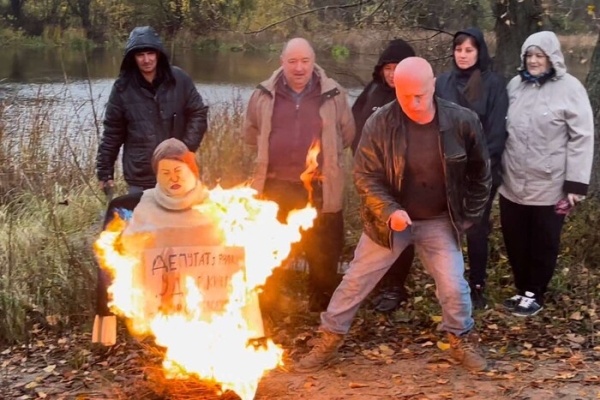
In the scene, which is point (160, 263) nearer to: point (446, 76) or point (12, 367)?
point (12, 367)

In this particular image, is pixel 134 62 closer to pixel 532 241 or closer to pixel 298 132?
pixel 298 132

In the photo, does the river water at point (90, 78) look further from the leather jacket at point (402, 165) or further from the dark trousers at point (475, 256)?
the leather jacket at point (402, 165)

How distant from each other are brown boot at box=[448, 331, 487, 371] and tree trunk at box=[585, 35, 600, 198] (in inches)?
118

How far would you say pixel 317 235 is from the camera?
4848 millimetres

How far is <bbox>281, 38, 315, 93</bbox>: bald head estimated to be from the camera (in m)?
4.47

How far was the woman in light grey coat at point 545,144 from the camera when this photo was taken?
4613 mm

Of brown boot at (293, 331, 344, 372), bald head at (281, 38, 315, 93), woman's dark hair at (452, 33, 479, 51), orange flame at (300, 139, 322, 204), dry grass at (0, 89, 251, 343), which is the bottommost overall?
Result: brown boot at (293, 331, 344, 372)

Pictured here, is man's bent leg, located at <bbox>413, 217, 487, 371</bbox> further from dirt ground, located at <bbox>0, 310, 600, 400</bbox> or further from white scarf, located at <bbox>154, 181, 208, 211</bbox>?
white scarf, located at <bbox>154, 181, 208, 211</bbox>

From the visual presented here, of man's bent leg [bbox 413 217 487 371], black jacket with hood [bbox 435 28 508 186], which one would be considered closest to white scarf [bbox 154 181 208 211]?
man's bent leg [bbox 413 217 487 371]

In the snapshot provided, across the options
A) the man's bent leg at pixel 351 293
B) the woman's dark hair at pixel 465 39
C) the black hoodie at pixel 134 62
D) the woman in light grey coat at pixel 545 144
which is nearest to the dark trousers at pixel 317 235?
the man's bent leg at pixel 351 293

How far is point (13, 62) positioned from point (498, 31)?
60.4 ft

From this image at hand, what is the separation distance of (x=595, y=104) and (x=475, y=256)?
8.00ft

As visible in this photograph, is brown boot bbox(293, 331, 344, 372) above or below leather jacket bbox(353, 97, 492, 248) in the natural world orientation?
below

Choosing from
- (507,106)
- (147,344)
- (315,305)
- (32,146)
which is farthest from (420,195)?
(32,146)
